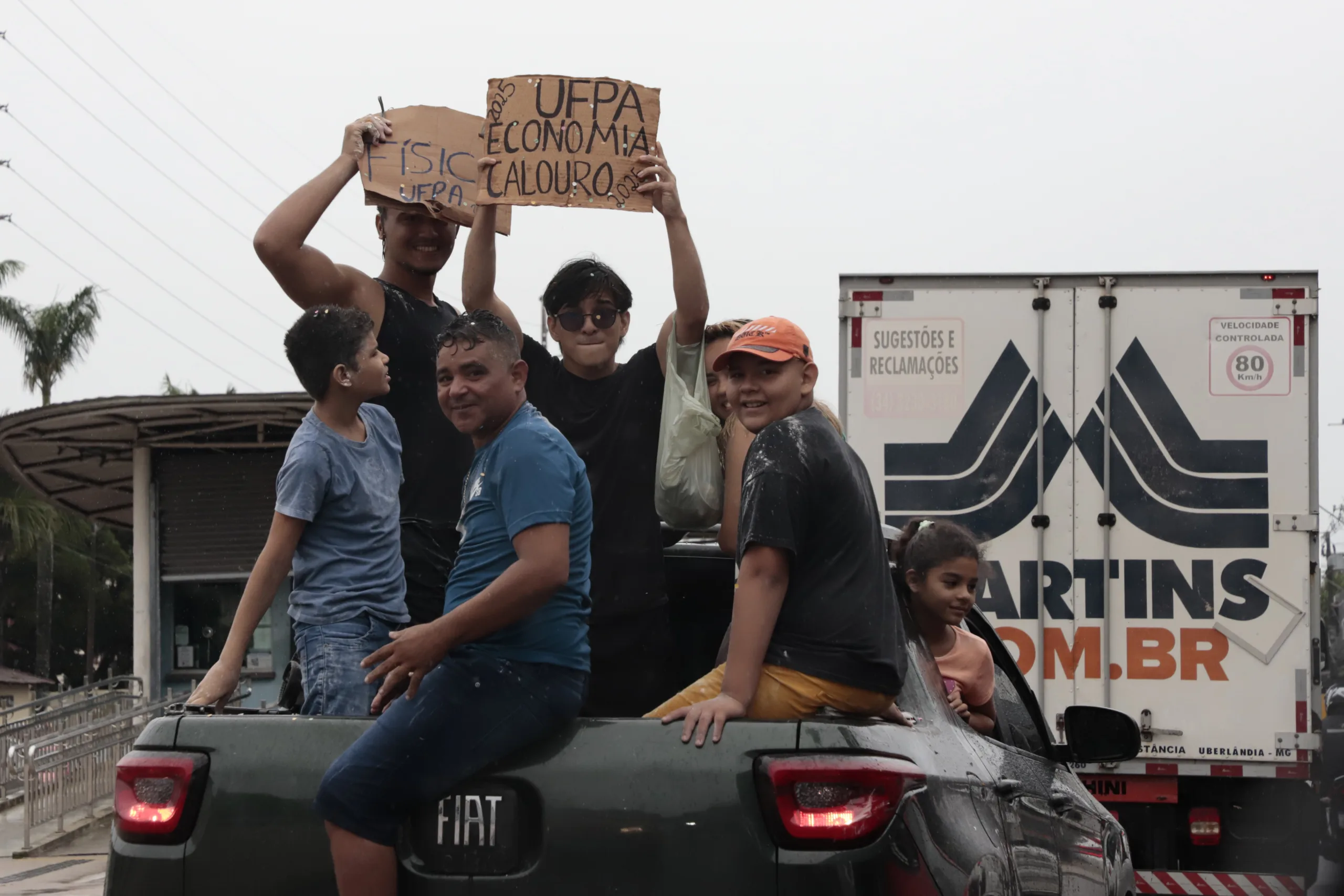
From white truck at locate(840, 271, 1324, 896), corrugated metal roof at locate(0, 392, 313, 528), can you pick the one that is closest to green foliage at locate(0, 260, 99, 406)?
corrugated metal roof at locate(0, 392, 313, 528)

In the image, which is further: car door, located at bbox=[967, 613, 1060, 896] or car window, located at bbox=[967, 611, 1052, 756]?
car window, located at bbox=[967, 611, 1052, 756]

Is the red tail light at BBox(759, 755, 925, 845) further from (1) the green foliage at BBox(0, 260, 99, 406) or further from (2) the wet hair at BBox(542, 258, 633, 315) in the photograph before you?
(1) the green foliage at BBox(0, 260, 99, 406)

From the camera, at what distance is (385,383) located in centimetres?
421

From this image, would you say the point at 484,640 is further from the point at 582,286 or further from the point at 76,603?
the point at 76,603

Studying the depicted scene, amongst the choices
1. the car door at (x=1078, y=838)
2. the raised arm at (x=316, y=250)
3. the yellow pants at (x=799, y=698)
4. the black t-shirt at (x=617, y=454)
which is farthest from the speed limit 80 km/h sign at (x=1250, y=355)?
the yellow pants at (x=799, y=698)

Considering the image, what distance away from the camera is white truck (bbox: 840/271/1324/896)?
28.1 ft

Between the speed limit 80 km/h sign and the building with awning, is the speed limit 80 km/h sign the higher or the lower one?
the higher one

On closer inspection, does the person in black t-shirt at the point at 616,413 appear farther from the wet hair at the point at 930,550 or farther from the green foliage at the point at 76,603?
the green foliage at the point at 76,603

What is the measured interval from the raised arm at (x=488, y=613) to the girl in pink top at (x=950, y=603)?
131cm

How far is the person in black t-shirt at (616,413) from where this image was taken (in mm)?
4203

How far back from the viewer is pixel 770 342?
135 inches

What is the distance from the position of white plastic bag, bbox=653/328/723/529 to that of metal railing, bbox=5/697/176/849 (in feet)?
36.1

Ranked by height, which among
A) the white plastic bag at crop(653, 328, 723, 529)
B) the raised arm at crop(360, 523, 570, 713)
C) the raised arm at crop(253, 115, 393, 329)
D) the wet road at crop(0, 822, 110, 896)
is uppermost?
the raised arm at crop(253, 115, 393, 329)

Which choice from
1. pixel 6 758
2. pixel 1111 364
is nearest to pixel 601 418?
pixel 1111 364
